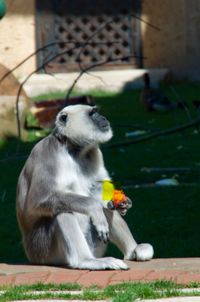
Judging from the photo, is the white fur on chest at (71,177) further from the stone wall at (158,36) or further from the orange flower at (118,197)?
the stone wall at (158,36)

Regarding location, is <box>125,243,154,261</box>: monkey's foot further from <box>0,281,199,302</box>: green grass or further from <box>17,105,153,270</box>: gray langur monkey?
<box>0,281,199,302</box>: green grass

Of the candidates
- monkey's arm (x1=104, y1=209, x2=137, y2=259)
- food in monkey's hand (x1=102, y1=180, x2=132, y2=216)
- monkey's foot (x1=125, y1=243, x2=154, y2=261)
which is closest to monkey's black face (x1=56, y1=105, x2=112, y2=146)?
food in monkey's hand (x1=102, y1=180, x2=132, y2=216)

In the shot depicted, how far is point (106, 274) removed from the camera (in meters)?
6.76

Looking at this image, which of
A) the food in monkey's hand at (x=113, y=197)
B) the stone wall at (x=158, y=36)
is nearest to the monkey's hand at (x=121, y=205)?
the food in monkey's hand at (x=113, y=197)

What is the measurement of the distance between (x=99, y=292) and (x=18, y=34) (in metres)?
13.4

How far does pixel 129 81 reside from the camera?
17953mm

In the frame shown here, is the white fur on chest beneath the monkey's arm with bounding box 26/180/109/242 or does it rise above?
above

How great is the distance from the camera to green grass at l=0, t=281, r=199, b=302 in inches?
225

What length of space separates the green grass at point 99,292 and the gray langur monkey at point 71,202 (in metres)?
0.88

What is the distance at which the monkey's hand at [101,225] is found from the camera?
7102 millimetres

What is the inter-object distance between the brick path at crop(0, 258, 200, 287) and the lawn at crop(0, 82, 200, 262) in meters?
0.72

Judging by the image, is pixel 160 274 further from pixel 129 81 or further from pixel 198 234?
→ pixel 129 81

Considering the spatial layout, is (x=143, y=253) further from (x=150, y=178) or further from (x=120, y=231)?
(x=150, y=178)

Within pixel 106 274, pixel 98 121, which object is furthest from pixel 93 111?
pixel 106 274
